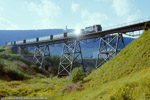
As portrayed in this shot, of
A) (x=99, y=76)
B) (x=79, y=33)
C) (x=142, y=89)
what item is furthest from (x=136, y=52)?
(x=79, y=33)

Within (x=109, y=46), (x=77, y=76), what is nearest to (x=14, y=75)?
(x=77, y=76)

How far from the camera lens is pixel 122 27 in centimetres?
1836

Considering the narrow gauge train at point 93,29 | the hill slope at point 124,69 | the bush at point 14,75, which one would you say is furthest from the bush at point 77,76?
the bush at point 14,75

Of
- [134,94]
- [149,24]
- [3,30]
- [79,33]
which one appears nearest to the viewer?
[134,94]

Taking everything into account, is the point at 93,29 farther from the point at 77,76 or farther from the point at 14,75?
the point at 14,75

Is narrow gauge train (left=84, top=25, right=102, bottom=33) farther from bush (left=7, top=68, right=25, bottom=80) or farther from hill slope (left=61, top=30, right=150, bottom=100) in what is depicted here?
bush (left=7, top=68, right=25, bottom=80)

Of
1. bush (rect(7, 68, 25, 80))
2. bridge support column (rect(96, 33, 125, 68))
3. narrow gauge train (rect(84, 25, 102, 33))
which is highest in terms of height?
narrow gauge train (rect(84, 25, 102, 33))

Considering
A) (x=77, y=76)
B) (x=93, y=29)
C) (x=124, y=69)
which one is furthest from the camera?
(x=93, y=29)

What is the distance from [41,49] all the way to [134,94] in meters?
30.5

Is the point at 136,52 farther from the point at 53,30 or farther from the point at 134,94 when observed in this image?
the point at 53,30

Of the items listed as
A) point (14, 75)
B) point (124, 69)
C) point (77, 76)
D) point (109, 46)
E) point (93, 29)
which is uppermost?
point (93, 29)

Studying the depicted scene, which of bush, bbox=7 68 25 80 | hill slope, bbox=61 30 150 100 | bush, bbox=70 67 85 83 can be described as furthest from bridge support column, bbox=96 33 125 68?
bush, bbox=7 68 25 80

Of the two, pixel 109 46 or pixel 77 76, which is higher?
pixel 109 46

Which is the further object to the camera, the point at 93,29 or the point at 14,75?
the point at 93,29
